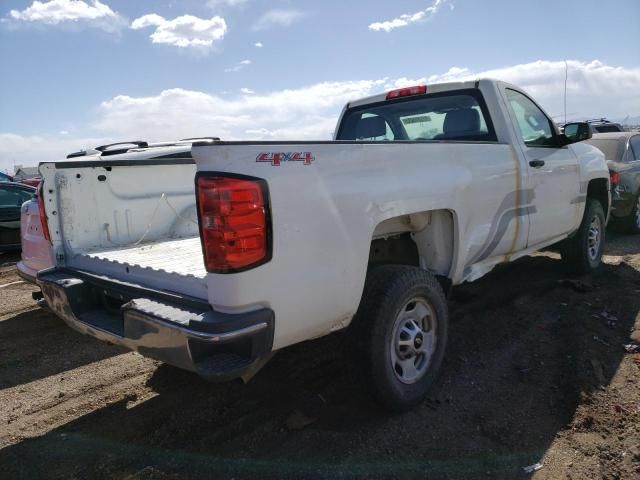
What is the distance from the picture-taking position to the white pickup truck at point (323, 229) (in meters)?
2.27

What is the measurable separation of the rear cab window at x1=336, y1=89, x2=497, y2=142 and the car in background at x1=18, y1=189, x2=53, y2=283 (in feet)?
9.71

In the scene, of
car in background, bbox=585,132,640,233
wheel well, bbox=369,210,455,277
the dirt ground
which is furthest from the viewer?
car in background, bbox=585,132,640,233

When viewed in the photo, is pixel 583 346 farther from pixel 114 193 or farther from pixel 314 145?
pixel 114 193

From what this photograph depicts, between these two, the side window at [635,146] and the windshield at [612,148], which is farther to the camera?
the side window at [635,146]

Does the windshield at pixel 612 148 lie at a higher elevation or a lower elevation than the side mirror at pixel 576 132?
lower

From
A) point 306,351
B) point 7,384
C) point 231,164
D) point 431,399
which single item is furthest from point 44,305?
point 431,399

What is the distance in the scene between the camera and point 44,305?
3590 mm

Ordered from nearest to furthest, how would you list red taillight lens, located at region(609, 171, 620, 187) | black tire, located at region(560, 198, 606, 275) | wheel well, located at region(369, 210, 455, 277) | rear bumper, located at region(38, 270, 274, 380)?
rear bumper, located at region(38, 270, 274, 380) < wheel well, located at region(369, 210, 455, 277) < black tire, located at region(560, 198, 606, 275) < red taillight lens, located at region(609, 171, 620, 187)

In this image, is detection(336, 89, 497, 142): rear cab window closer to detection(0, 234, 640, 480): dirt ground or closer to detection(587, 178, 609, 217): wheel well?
detection(0, 234, 640, 480): dirt ground

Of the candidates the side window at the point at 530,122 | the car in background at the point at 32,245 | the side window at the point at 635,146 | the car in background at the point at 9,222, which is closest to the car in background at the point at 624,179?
the side window at the point at 635,146

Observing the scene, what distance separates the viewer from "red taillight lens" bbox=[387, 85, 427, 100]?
4.52 metres

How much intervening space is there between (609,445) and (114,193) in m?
3.73

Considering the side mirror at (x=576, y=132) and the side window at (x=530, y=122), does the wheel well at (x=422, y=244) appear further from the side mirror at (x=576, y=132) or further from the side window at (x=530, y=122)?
the side mirror at (x=576, y=132)

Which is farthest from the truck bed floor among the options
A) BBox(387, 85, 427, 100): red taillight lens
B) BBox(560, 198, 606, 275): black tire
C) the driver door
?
BBox(560, 198, 606, 275): black tire
